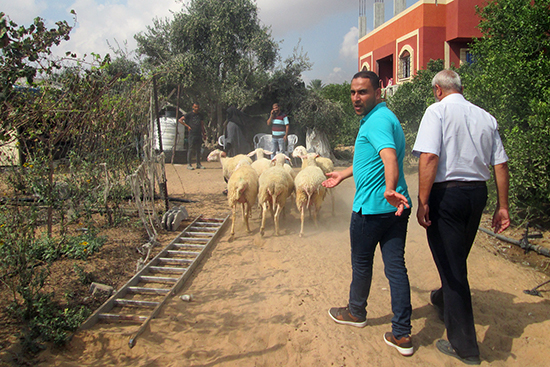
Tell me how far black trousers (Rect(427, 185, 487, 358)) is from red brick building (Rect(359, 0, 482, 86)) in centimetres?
1520

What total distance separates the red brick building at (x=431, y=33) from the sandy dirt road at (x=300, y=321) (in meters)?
14.1

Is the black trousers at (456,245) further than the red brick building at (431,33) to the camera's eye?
No

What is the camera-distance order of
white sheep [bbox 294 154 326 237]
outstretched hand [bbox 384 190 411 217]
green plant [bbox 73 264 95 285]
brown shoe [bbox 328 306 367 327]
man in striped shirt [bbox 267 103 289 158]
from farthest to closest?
man in striped shirt [bbox 267 103 289 158], white sheep [bbox 294 154 326 237], green plant [bbox 73 264 95 285], brown shoe [bbox 328 306 367 327], outstretched hand [bbox 384 190 411 217]

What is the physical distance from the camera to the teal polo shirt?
2729 millimetres

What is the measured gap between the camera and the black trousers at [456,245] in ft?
8.70

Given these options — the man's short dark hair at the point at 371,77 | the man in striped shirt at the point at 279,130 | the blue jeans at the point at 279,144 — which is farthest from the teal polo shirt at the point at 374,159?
the blue jeans at the point at 279,144

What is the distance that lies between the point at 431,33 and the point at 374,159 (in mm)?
17468

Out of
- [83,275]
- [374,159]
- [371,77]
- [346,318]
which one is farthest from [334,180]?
[83,275]

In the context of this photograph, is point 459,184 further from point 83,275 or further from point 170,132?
point 170,132

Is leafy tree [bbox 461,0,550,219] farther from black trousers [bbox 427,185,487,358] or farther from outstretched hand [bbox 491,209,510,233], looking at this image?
black trousers [bbox 427,185,487,358]

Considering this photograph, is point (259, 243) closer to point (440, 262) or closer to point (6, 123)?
point (440, 262)

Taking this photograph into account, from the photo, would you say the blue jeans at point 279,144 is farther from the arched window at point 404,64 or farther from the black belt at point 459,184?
the arched window at point 404,64

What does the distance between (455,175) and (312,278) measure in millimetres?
2250

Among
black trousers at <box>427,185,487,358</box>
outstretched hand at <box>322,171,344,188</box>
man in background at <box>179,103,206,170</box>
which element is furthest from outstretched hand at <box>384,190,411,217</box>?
man in background at <box>179,103,206,170</box>
